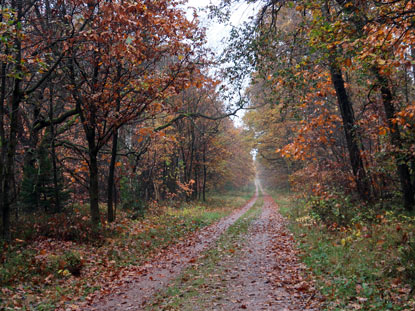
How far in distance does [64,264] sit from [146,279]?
2324mm

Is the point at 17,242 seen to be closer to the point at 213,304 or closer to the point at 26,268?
the point at 26,268

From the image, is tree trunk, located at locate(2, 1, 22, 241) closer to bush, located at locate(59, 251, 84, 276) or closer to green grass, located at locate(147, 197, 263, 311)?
bush, located at locate(59, 251, 84, 276)

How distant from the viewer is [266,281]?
22.4ft

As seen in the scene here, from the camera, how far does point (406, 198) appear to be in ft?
32.2

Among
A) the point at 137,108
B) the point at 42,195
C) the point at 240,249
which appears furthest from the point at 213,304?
the point at 42,195

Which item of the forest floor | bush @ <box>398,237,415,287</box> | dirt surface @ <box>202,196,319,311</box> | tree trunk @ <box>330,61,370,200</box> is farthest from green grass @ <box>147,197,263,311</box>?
tree trunk @ <box>330,61,370,200</box>

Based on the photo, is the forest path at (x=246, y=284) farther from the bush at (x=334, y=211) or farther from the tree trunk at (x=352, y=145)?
the tree trunk at (x=352, y=145)

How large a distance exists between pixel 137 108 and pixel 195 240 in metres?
5.87

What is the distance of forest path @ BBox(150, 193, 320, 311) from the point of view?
562 cm

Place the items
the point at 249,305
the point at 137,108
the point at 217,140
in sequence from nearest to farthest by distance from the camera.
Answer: the point at 249,305 < the point at 137,108 < the point at 217,140

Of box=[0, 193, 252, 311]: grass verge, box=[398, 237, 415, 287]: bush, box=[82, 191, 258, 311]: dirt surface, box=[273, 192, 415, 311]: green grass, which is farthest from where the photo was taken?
box=[0, 193, 252, 311]: grass verge

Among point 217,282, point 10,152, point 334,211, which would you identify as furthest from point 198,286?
point 10,152

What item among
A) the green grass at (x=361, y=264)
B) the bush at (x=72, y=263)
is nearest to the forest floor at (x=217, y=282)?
the green grass at (x=361, y=264)

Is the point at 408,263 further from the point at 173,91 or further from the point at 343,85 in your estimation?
the point at 173,91
